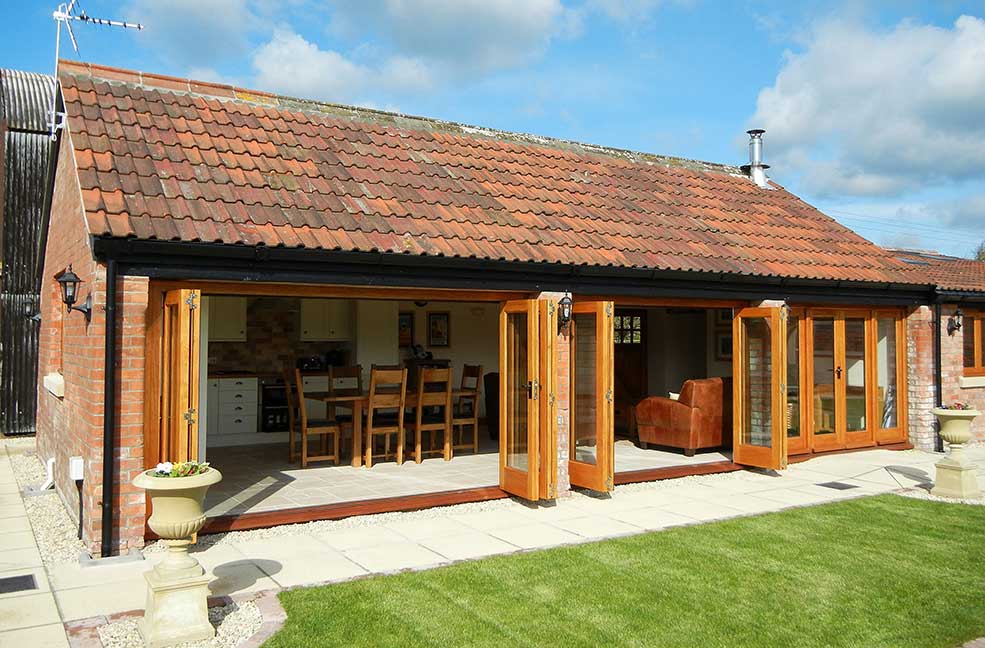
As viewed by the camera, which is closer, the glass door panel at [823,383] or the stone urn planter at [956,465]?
the stone urn planter at [956,465]

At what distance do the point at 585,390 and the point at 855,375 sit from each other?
16.3 feet

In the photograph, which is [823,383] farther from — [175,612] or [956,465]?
[175,612]

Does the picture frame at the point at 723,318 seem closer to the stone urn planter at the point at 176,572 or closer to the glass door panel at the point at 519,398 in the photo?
the glass door panel at the point at 519,398

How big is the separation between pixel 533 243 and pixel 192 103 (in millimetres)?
3962

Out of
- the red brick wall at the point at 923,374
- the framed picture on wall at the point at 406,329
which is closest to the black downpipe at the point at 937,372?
the red brick wall at the point at 923,374

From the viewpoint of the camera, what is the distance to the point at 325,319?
1268 cm

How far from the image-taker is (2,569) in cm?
544

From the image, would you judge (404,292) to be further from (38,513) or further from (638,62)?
(638,62)

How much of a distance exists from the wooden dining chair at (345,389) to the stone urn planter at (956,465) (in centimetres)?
656

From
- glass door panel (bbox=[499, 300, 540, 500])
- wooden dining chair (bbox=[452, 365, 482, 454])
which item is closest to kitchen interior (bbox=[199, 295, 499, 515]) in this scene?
wooden dining chair (bbox=[452, 365, 482, 454])

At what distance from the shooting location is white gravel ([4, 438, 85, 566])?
5809 millimetres

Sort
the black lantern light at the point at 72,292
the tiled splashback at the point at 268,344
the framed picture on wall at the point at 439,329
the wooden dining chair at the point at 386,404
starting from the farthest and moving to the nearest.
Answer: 1. the framed picture on wall at the point at 439,329
2. the tiled splashback at the point at 268,344
3. the wooden dining chair at the point at 386,404
4. the black lantern light at the point at 72,292

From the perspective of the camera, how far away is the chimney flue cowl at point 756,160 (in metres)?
12.8

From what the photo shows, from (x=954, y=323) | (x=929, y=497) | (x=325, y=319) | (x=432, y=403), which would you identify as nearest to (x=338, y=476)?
(x=432, y=403)
